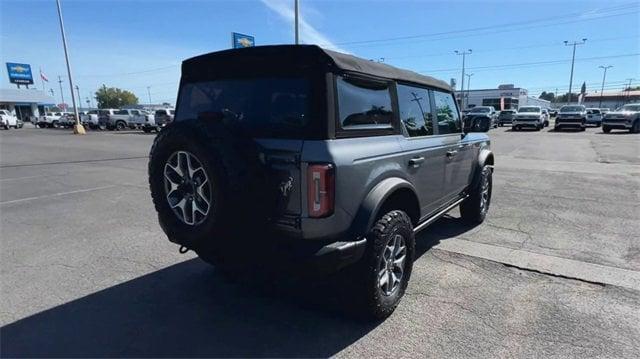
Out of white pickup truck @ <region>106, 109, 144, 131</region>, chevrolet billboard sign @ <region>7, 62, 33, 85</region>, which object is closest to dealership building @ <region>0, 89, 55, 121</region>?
chevrolet billboard sign @ <region>7, 62, 33, 85</region>

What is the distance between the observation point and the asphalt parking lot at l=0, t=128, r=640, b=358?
2.81 meters

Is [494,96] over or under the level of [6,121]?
over

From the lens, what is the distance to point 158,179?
2914 mm

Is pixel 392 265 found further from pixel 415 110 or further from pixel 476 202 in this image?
pixel 476 202

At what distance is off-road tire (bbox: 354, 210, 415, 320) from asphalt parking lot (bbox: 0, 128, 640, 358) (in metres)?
0.14

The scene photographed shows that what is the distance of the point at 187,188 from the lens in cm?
279

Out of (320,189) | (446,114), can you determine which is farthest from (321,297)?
(446,114)

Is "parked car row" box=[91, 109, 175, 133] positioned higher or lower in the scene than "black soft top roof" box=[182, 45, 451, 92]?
lower

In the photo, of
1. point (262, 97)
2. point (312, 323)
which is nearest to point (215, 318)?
point (312, 323)

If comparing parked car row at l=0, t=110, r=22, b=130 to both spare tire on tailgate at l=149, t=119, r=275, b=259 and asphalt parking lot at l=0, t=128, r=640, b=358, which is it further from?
spare tire on tailgate at l=149, t=119, r=275, b=259

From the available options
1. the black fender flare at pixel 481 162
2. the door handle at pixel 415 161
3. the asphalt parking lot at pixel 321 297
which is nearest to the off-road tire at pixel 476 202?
the black fender flare at pixel 481 162

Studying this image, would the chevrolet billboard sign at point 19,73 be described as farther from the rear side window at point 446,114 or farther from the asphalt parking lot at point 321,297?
the rear side window at point 446,114

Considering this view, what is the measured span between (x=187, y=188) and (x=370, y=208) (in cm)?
129

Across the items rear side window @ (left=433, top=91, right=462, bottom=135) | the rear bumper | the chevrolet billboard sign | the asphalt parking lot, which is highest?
the chevrolet billboard sign
